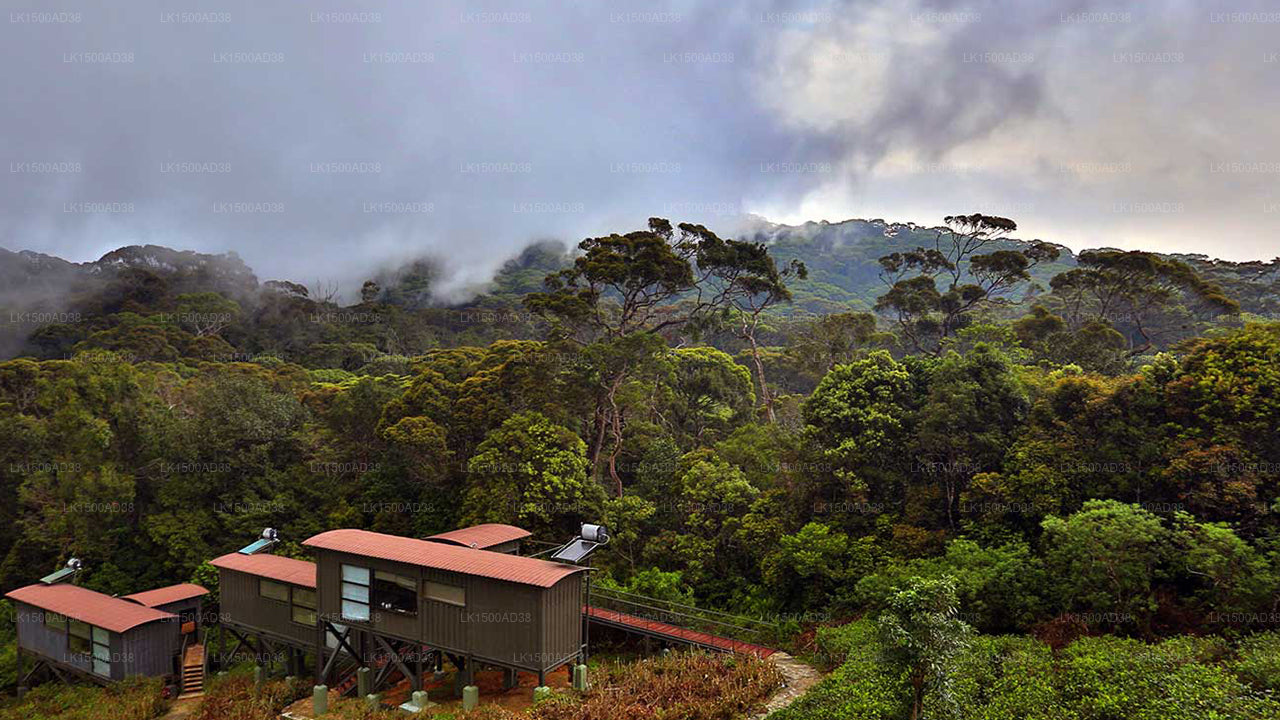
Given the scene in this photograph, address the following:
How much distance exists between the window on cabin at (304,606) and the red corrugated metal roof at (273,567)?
14.4 inches

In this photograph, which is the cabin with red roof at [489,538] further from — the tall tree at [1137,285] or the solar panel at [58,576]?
the tall tree at [1137,285]

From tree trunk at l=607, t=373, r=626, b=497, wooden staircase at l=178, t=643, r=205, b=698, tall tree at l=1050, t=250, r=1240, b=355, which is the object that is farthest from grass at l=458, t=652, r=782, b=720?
tall tree at l=1050, t=250, r=1240, b=355

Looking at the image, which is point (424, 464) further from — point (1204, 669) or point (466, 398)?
point (1204, 669)

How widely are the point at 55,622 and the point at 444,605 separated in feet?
54.0

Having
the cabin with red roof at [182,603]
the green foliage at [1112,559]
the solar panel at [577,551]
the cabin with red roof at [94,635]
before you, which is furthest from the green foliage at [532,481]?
the green foliage at [1112,559]

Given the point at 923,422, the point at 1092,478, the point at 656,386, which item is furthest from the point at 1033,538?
the point at 656,386

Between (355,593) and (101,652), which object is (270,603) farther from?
(101,652)

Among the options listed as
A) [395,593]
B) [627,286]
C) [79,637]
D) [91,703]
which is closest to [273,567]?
[395,593]

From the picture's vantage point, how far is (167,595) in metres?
22.8

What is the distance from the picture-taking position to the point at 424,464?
92.5 feet

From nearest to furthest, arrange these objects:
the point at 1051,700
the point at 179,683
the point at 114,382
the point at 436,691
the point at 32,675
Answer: the point at 1051,700
the point at 436,691
the point at 179,683
the point at 32,675
the point at 114,382

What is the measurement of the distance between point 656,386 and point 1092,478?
58.2 feet

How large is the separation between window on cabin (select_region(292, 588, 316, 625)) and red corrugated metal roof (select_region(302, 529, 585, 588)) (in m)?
2.72

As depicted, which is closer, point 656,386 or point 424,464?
point 424,464
